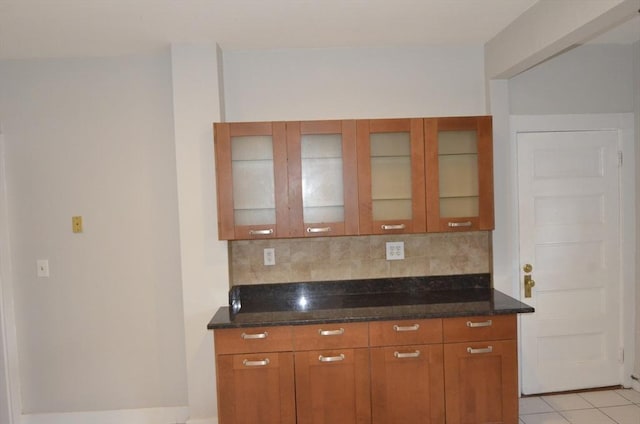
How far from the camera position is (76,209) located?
111 inches

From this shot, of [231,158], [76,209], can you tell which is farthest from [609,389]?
[76,209]

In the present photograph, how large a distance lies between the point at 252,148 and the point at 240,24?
71 centimetres

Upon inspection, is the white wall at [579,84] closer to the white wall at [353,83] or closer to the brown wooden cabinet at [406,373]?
the white wall at [353,83]

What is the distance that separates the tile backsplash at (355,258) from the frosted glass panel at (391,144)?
2.02ft

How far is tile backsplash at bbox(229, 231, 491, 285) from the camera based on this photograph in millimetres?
2832

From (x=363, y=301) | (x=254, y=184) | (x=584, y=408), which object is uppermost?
(x=254, y=184)

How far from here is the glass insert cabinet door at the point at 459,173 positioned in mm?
2559

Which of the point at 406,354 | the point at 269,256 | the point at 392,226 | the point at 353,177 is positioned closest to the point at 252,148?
the point at 353,177

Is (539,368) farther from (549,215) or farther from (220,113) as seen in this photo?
(220,113)

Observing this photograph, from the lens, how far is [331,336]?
2340 millimetres

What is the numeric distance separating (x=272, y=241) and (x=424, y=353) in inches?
47.4

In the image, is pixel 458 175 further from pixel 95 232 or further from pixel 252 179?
pixel 95 232

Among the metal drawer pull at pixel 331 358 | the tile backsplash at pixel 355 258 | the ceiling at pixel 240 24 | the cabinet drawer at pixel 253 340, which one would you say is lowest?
the metal drawer pull at pixel 331 358

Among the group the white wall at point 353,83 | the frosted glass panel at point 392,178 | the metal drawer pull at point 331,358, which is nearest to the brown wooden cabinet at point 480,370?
the metal drawer pull at point 331,358
